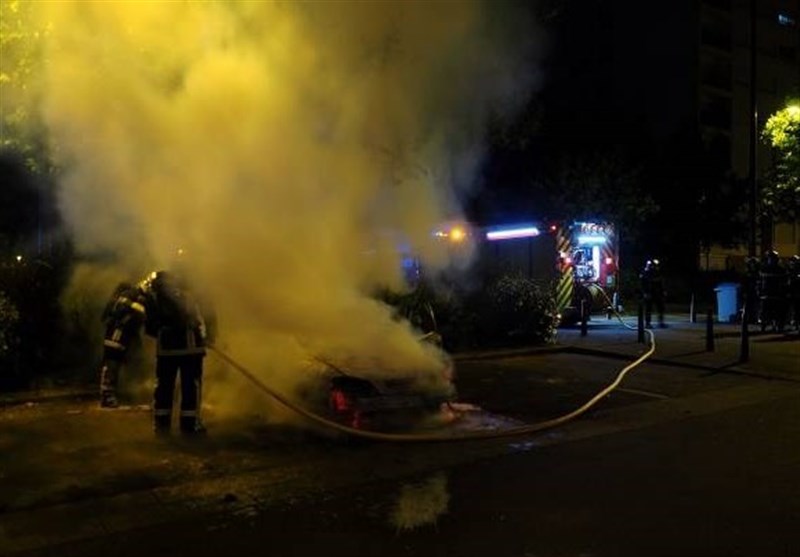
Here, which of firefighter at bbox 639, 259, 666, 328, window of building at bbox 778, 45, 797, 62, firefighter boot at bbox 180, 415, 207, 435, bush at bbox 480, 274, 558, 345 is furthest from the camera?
window of building at bbox 778, 45, 797, 62

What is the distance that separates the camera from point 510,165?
2070 cm

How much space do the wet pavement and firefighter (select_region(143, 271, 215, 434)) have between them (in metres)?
0.23

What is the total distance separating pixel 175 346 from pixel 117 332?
Answer: 4.37 ft

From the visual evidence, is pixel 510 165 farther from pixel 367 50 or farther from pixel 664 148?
pixel 664 148

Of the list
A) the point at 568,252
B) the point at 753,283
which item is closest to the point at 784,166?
the point at 568,252

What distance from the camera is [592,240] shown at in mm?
20000

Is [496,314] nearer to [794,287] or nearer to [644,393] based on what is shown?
[644,393]

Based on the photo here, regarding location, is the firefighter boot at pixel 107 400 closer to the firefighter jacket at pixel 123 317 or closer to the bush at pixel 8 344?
the firefighter jacket at pixel 123 317

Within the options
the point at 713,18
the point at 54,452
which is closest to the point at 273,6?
the point at 54,452

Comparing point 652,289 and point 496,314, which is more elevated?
point 652,289

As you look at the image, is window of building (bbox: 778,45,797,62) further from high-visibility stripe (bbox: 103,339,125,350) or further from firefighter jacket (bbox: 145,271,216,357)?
firefighter jacket (bbox: 145,271,216,357)

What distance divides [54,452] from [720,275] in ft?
96.7

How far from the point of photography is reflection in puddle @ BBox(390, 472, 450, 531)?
486cm

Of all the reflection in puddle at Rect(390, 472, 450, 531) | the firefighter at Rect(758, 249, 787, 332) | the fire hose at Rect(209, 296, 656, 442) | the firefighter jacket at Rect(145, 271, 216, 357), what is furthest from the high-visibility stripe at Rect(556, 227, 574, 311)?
the reflection in puddle at Rect(390, 472, 450, 531)
